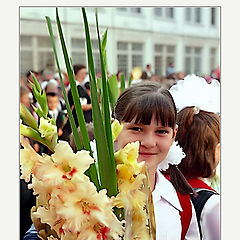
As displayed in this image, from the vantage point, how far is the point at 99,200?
1.83 ft

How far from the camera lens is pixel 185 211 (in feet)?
2.84

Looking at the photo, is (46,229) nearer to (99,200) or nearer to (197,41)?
(99,200)

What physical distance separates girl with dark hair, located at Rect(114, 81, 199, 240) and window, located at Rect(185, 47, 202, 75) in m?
0.18

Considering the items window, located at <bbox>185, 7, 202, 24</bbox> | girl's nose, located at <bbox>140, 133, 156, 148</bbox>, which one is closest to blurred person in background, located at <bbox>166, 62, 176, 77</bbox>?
window, located at <bbox>185, 7, 202, 24</bbox>

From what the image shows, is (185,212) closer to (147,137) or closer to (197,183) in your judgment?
(197,183)

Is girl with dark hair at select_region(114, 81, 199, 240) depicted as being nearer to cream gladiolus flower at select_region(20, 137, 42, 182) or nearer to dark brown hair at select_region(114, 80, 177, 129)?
dark brown hair at select_region(114, 80, 177, 129)

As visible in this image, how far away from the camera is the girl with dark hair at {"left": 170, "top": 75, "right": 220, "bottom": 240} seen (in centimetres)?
88

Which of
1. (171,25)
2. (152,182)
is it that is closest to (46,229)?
(152,182)

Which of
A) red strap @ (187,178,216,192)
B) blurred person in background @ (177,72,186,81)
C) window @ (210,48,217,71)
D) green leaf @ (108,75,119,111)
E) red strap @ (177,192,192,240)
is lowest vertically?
red strap @ (177,192,192,240)

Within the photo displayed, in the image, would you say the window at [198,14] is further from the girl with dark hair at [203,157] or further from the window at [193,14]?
the girl with dark hair at [203,157]

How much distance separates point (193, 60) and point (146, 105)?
0.28m

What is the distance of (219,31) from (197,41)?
0.10 meters

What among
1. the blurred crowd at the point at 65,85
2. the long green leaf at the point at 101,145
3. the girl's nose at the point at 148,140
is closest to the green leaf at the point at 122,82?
the blurred crowd at the point at 65,85

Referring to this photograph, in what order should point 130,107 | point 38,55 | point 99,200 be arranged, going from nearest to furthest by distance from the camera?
point 99,200 < point 130,107 < point 38,55
